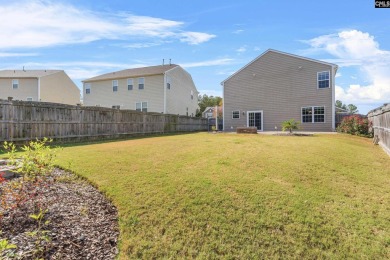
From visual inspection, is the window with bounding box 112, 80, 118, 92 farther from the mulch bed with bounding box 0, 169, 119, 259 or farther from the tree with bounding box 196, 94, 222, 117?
the tree with bounding box 196, 94, 222, 117

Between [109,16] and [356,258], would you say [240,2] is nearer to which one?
[109,16]

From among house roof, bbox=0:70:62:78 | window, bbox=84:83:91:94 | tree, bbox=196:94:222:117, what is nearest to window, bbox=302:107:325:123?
window, bbox=84:83:91:94

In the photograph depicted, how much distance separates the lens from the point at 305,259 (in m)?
2.99

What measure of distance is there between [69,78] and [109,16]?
2678cm

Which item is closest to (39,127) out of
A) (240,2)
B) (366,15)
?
(240,2)

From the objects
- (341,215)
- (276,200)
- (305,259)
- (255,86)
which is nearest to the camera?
(305,259)

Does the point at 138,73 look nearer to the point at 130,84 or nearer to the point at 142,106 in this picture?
the point at 130,84

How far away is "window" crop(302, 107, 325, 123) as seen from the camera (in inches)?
747

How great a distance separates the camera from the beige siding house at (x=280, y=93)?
18.9 metres

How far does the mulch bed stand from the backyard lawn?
0.71 ft

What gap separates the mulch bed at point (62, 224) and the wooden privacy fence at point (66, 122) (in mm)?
6258

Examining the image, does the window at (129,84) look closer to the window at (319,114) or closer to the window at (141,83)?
the window at (141,83)

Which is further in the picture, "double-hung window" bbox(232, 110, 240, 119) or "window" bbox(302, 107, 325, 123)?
"double-hung window" bbox(232, 110, 240, 119)

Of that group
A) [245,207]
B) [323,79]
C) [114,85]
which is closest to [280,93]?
[323,79]
